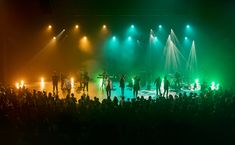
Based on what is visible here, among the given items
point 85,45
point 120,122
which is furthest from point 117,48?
point 120,122

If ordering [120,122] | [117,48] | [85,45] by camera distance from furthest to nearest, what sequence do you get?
[117,48]
[85,45]
[120,122]

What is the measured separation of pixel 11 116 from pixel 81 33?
1991cm

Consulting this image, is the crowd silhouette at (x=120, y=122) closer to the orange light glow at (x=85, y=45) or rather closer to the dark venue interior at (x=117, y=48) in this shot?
the dark venue interior at (x=117, y=48)

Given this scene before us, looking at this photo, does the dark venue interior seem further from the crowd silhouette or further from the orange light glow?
the crowd silhouette

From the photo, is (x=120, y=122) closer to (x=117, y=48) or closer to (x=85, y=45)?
(x=117, y=48)

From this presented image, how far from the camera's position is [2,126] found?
13.9m

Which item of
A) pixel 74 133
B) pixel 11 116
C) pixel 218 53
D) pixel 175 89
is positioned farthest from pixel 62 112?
pixel 218 53

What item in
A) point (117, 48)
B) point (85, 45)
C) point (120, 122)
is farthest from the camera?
point (117, 48)

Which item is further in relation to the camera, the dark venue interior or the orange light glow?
the orange light glow

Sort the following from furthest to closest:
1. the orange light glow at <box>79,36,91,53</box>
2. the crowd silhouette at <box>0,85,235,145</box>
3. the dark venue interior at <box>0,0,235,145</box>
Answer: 1. the orange light glow at <box>79,36,91,53</box>
2. the dark venue interior at <box>0,0,235,145</box>
3. the crowd silhouette at <box>0,85,235,145</box>

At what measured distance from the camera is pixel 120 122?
13.0m

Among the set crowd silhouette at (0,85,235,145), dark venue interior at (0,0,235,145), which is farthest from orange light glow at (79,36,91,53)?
→ crowd silhouette at (0,85,235,145)

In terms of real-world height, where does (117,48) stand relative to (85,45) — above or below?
below

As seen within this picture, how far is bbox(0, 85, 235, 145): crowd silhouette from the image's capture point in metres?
12.8
